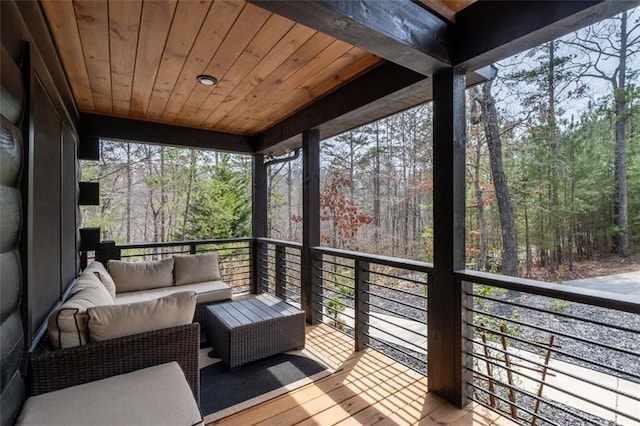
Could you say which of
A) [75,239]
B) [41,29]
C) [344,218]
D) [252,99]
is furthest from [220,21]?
[344,218]

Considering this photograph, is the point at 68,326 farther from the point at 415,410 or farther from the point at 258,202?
the point at 258,202

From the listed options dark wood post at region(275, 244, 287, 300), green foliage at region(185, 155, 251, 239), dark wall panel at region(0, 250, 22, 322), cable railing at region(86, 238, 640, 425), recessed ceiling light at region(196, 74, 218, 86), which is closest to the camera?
dark wall panel at region(0, 250, 22, 322)

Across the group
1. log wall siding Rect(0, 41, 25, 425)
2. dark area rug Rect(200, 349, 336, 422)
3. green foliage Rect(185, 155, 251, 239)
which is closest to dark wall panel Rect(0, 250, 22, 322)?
log wall siding Rect(0, 41, 25, 425)

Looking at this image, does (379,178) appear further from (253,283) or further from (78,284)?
(78,284)

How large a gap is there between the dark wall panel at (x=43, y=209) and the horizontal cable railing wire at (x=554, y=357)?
2.36 m

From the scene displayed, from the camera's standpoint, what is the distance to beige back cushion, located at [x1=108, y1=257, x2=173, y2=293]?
3180 mm

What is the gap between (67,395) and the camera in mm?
1301

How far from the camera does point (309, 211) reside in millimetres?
3492

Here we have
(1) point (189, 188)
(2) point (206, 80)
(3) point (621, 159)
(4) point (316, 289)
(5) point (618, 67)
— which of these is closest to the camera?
(2) point (206, 80)

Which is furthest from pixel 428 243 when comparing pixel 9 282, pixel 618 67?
pixel 9 282

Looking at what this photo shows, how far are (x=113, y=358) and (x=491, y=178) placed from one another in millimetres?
5813

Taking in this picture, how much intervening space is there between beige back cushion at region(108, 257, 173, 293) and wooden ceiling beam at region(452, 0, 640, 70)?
3450 millimetres

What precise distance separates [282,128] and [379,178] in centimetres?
382

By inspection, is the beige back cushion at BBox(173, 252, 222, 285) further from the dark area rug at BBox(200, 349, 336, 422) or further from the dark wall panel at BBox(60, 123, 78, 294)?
the dark area rug at BBox(200, 349, 336, 422)
